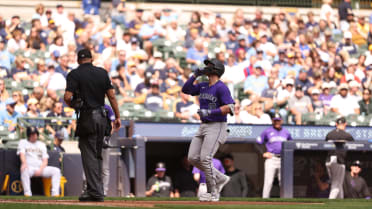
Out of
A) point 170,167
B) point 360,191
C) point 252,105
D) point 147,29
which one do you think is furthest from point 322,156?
point 147,29

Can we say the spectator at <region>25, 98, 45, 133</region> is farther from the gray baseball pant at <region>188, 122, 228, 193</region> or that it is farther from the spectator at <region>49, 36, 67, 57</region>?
the gray baseball pant at <region>188, 122, 228, 193</region>

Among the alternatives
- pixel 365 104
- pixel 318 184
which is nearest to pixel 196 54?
pixel 365 104

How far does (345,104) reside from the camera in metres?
19.6

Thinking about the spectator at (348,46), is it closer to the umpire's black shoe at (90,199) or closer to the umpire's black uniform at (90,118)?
the umpire's black uniform at (90,118)

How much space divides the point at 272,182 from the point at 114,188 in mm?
3117

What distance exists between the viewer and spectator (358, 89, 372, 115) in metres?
19.6

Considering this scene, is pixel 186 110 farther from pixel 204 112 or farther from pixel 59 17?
pixel 204 112

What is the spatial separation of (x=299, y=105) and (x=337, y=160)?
9.96 ft

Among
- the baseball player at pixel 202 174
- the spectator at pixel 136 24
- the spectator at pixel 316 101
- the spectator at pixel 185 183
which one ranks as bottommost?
the spectator at pixel 185 183

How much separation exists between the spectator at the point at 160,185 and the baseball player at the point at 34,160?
1.87m

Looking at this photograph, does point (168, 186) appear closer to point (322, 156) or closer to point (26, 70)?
point (322, 156)

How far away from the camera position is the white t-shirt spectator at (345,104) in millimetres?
19453

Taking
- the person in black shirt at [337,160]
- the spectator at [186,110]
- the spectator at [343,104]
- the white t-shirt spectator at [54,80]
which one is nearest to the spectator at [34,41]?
the white t-shirt spectator at [54,80]

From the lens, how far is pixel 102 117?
32.7ft
